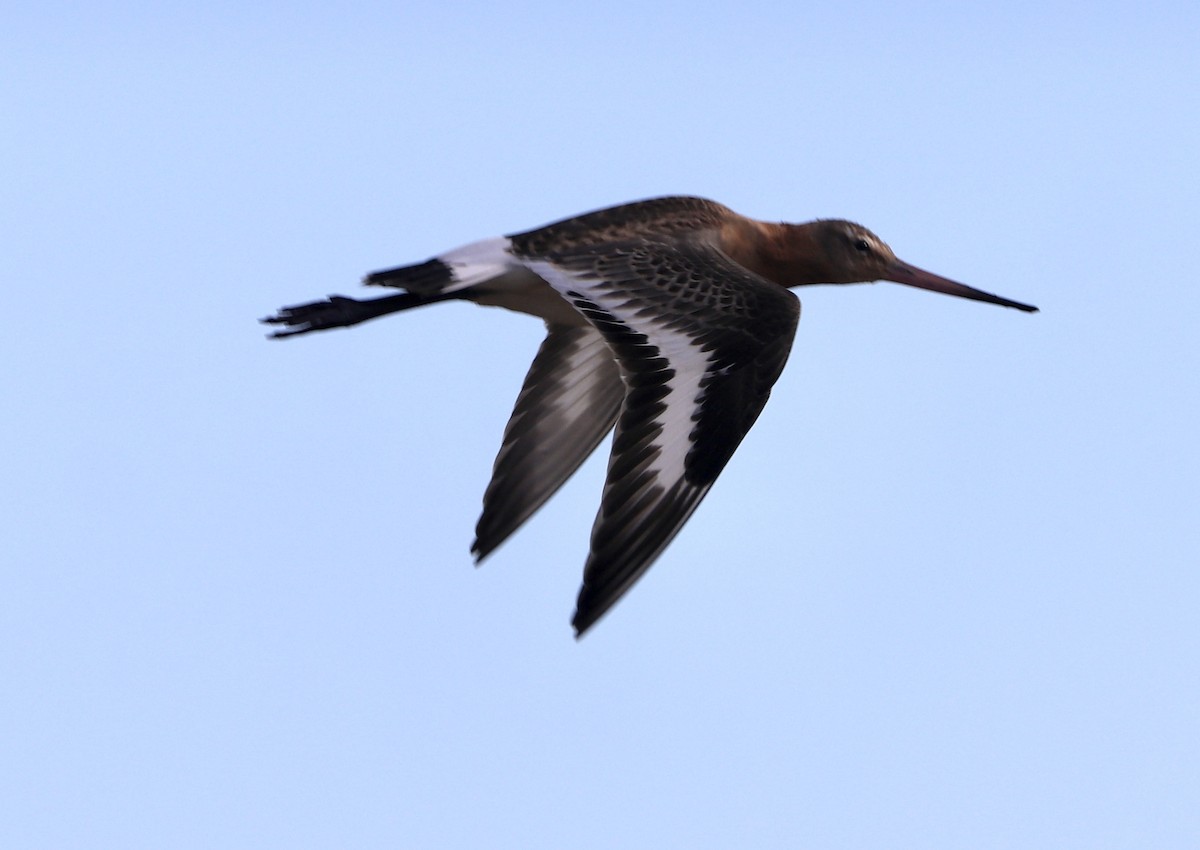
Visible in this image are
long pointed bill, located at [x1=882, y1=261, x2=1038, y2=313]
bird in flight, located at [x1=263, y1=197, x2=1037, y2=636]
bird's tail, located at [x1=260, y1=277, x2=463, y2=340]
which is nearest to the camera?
bird in flight, located at [x1=263, y1=197, x2=1037, y2=636]

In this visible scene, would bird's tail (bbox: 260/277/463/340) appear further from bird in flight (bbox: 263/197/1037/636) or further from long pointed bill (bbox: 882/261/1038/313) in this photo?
long pointed bill (bbox: 882/261/1038/313)

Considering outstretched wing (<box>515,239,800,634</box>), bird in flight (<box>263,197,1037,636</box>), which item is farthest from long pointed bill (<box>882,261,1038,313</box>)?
outstretched wing (<box>515,239,800,634</box>)

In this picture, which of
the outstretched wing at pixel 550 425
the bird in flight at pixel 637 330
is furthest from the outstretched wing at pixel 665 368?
the outstretched wing at pixel 550 425

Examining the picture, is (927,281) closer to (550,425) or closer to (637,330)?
(550,425)

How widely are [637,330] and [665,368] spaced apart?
262 millimetres

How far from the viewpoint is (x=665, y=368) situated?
7.96 m

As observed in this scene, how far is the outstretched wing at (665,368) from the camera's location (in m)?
7.43

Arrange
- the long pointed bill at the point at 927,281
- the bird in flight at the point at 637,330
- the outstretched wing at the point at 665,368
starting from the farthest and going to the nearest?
the long pointed bill at the point at 927,281
the bird in flight at the point at 637,330
the outstretched wing at the point at 665,368

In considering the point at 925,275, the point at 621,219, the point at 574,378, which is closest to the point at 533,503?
the point at 574,378

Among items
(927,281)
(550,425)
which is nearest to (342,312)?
(550,425)

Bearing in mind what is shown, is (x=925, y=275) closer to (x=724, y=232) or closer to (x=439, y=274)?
(x=724, y=232)

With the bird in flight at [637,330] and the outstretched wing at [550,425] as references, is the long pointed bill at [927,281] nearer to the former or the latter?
the bird in flight at [637,330]

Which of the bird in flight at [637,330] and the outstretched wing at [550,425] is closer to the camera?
the bird in flight at [637,330]

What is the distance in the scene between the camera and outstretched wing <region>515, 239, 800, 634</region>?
24.4ft
